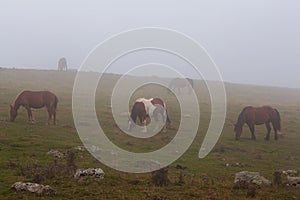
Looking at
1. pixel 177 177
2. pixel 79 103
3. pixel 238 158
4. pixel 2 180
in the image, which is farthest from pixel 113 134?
pixel 79 103

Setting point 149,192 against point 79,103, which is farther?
point 79,103

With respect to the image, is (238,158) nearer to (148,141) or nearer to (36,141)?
(148,141)

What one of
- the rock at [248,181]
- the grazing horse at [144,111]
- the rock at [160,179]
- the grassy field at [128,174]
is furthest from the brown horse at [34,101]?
the rock at [248,181]

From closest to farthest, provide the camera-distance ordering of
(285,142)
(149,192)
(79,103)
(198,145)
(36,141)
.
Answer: (149,192) < (36,141) < (198,145) < (285,142) < (79,103)

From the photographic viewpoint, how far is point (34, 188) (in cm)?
1013

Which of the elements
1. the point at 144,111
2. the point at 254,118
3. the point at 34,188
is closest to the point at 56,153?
the point at 34,188

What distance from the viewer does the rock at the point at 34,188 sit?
1000 cm

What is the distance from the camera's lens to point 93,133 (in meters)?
21.6

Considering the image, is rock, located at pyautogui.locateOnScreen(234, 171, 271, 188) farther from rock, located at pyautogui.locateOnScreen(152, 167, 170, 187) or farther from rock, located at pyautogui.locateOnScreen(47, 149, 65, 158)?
rock, located at pyautogui.locateOnScreen(47, 149, 65, 158)

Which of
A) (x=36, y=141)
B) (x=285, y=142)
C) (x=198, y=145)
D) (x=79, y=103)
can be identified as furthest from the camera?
(x=79, y=103)

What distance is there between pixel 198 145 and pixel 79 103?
55.5 ft

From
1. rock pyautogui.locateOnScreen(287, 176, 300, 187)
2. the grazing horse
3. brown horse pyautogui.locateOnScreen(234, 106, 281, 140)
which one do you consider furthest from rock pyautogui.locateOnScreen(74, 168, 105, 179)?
brown horse pyautogui.locateOnScreen(234, 106, 281, 140)

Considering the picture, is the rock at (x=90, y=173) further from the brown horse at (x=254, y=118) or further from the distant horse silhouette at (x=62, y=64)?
the distant horse silhouette at (x=62, y=64)

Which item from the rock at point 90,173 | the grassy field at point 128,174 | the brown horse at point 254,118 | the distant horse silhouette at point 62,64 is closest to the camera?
the grassy field at point 128,174
